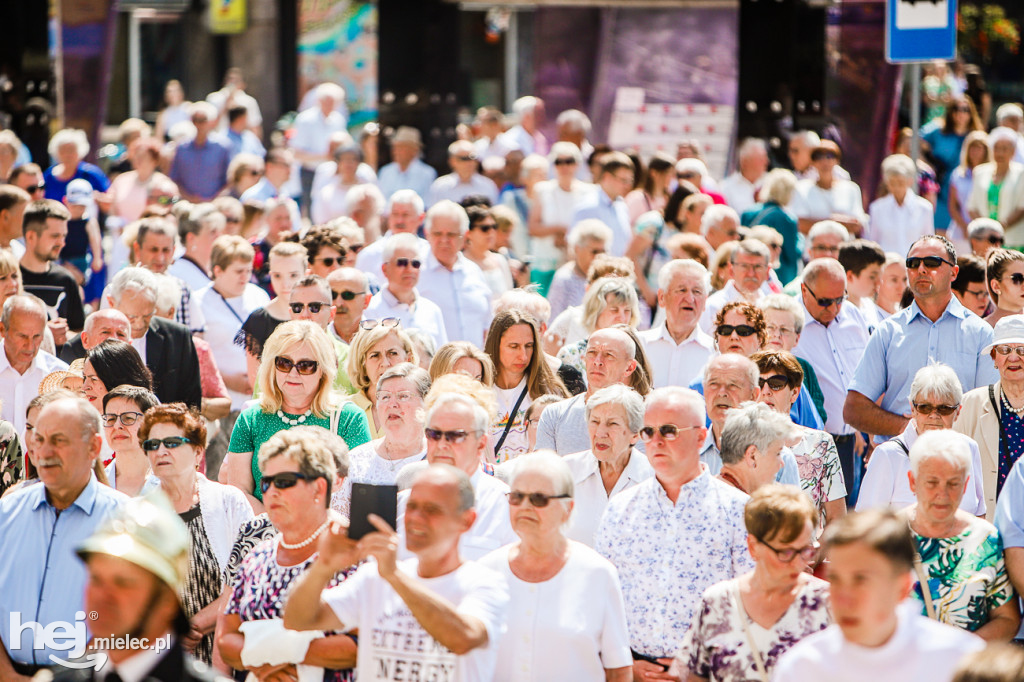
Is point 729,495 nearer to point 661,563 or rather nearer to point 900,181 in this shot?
point 661,563

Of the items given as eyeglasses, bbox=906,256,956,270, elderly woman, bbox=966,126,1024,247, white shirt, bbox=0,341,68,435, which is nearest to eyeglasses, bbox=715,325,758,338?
eyeglasses, bbox=906,256,956,270

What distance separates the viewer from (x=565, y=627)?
4602mm

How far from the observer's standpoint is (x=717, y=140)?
16859 mm

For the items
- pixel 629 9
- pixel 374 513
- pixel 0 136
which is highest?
pixel 629 9

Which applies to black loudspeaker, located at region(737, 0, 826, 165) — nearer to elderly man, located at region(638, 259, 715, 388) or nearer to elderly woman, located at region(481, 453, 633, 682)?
elderly man, located at region(638, 259, 715, 388)

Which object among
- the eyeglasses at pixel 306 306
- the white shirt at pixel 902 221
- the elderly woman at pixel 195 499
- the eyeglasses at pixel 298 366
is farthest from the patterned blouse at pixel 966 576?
the white shirt at pixel 902 221

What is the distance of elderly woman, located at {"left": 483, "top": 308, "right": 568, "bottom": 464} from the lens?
274 inches

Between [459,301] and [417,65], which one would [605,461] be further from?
[417,65]

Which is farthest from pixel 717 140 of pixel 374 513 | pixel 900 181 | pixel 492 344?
pixel 374 513

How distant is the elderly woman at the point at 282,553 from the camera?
4.57 m

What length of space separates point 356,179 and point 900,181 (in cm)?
523

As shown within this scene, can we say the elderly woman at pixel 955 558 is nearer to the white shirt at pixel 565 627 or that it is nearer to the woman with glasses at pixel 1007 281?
the white shirt at pixel 565 627

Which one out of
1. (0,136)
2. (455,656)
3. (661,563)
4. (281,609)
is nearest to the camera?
(455,656)

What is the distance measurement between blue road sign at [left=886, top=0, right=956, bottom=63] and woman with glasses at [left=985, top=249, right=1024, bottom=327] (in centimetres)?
231
